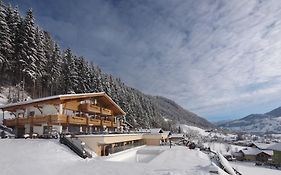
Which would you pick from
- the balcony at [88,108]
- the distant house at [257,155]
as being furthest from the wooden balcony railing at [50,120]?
the distant house at [257,155]

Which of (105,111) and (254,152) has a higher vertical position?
(105,111)

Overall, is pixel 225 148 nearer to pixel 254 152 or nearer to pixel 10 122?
pixel 254 152

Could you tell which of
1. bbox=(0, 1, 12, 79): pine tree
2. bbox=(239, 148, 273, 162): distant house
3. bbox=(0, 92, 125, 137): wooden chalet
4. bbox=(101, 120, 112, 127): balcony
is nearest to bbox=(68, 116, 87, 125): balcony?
bbox=(0, 92, 125, 137): wooden chalet

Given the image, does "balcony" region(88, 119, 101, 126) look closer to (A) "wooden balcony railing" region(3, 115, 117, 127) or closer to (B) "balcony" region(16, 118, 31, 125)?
(A) "wooden balcony railing" region(3, 115, 117, 127)

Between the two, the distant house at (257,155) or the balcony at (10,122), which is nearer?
the balcony at (10,122)

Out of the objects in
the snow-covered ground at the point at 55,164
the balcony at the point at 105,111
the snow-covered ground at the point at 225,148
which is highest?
the balcony at the point at 105,111

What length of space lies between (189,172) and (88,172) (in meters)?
5.92

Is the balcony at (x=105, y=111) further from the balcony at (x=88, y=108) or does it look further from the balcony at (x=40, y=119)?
the balcony at (x=40, y=119)

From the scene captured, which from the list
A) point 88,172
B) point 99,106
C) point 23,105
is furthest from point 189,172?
point 99,106

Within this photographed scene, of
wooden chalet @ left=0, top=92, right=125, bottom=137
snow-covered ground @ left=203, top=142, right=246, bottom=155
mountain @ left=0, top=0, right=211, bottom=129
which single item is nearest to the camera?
wooden chalet @ left=0, top=92, right=125, bottom=137

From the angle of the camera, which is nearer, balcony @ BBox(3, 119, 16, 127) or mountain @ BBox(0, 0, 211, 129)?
balcony @ BBox(3, 119, 16, 127)

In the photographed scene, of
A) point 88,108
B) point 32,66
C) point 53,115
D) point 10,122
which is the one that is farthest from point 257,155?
point 10,122

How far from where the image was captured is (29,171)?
1421 centimetres

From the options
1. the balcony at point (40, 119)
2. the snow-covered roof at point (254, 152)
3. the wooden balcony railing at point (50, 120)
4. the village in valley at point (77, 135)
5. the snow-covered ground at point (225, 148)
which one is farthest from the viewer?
the snow-covered ground at point (225, 148)
